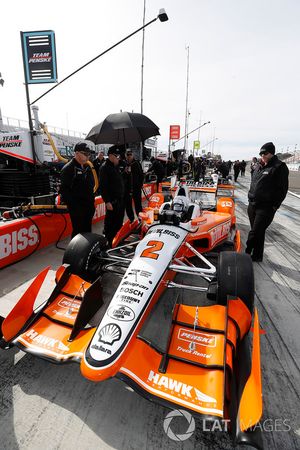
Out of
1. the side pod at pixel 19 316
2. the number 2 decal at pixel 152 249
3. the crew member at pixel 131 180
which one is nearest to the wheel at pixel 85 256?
the side pod at pixel 19 316

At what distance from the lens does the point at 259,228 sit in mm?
3727

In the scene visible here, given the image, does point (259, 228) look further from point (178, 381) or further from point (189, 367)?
point (178, 381)

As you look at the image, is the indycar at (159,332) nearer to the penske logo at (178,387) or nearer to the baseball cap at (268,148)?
the penske logo at (178,387)

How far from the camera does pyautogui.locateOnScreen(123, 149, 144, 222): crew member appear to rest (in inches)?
208

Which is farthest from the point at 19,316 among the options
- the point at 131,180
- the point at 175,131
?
the point at 175,131

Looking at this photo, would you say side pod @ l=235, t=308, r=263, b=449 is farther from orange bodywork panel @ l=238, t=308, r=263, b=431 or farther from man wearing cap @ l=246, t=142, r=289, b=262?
man wearing cap @ l=246, t=142, r=289, b=262

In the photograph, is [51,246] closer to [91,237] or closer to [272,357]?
[91,237]

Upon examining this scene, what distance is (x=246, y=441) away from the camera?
1138 millimetres

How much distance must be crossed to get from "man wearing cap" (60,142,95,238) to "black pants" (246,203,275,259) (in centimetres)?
243

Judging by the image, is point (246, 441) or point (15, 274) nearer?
point (246, 441)

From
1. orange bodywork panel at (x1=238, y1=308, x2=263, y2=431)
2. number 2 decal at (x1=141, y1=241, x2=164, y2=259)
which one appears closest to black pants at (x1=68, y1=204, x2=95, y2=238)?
number 2 decal at (x1=141, y1=241, x2=164, y2=259)

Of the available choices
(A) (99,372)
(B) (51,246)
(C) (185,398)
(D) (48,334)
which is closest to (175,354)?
(C) (185,398)

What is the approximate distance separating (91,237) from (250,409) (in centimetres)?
191

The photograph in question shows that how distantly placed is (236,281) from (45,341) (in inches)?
58.2
